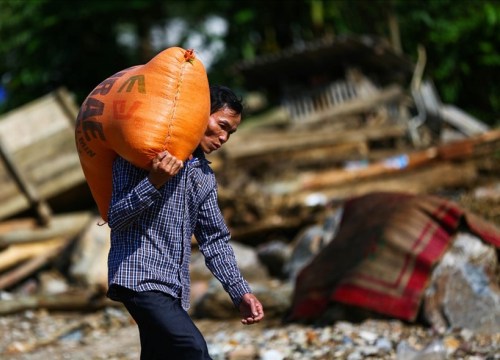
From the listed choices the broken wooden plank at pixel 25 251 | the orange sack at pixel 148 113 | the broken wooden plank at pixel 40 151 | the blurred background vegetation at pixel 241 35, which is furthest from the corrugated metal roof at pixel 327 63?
the orange sack at pixel 148 113

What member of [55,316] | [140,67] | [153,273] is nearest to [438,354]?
[153,273]

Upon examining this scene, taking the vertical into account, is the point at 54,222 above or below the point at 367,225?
below

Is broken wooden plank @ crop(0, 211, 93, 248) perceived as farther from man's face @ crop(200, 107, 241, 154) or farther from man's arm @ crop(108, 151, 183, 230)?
man's arm @ crop(108, 151, 183, 230)

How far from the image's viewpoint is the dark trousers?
3.26 meters

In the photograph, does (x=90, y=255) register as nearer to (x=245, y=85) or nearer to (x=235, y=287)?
(x=235, y=287)

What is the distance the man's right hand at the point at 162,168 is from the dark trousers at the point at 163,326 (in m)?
0.46

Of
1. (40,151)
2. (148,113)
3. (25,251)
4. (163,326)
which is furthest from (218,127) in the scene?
(40,151)

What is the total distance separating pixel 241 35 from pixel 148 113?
1439 centimetres

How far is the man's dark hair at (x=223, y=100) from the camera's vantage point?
354 cm

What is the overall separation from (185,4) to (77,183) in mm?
9365

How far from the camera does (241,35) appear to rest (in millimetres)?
17312

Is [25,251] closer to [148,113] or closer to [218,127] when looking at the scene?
[218,127]

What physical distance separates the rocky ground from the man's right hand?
240cm

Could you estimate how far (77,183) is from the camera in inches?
397
